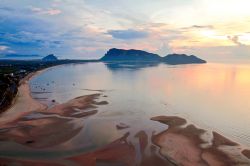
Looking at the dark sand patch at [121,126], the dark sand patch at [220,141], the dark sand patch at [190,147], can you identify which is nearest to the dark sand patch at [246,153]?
the dark sand patch at [190,147]

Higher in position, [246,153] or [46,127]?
[46,127]

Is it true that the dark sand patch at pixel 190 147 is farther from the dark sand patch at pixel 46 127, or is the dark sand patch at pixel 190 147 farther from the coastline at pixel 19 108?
the coastline at pixel 19 108

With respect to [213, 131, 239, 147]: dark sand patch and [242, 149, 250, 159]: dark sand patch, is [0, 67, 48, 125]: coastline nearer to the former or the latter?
[213, 131, 239, 147]: dark sand patch

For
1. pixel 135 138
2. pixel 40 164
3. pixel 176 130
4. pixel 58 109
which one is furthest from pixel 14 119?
pixel 176 130

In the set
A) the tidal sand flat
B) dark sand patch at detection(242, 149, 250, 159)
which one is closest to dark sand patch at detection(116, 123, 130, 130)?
the tidal sand flat

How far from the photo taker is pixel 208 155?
2759cm

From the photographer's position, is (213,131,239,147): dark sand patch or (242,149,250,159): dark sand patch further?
(213,131,239,147): dark sand patch

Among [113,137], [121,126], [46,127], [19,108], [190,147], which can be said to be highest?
[19,108]

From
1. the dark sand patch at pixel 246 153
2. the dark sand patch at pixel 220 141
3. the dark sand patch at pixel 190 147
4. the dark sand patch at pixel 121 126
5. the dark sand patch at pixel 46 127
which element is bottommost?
the dark sand patch at pixel 246 153

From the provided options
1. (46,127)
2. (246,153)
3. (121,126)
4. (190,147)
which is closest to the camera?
(246,153)

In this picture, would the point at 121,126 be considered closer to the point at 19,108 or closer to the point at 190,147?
the point at 190,147

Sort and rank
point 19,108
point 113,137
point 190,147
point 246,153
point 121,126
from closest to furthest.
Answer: point 246,153 < point 190,147 < point 113,137 < point 121,126 < point 19,108

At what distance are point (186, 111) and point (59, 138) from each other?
26323mm

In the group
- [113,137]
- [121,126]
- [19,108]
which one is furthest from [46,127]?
[19,108]
